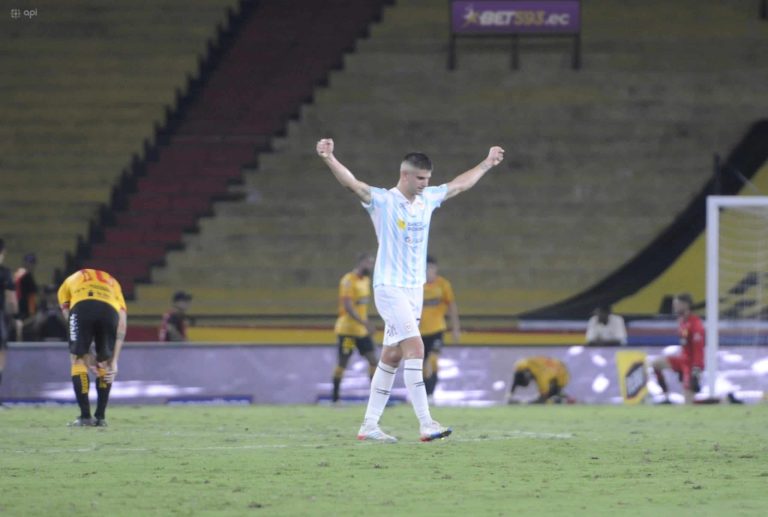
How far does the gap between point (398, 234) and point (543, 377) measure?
10.5 m

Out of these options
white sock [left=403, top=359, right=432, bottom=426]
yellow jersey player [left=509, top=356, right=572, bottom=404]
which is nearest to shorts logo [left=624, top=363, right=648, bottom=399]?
yellow jersey player [left=509, top=356, right=572, bottom=404]

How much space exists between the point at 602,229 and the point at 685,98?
3.65 meters

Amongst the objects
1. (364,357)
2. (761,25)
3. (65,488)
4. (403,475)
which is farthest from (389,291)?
(761,25)

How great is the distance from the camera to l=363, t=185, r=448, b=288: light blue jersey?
12.2 meters

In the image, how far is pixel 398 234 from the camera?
12180mm

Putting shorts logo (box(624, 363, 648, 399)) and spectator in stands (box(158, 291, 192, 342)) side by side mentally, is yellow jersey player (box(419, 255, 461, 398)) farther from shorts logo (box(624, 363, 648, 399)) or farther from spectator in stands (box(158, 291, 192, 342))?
spectator in stands (box(158, 291, 192, 342))

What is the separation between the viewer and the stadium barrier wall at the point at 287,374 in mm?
21844

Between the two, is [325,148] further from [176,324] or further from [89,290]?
[176,324]

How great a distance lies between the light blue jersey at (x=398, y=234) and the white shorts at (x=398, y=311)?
2.3 inches

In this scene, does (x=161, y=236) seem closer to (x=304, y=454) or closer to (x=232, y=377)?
(x=232, y=377)

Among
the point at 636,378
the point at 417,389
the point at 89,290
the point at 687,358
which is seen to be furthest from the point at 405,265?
the point at 636,378

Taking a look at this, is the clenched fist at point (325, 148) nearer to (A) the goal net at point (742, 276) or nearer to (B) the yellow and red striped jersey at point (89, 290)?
(B) the yellow and red striped jersey at point (89, 290)

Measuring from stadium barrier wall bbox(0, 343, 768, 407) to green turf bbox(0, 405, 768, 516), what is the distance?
5.81 metres

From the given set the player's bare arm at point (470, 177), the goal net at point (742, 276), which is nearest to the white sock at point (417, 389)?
the player's bare arm at point (470, 177)
